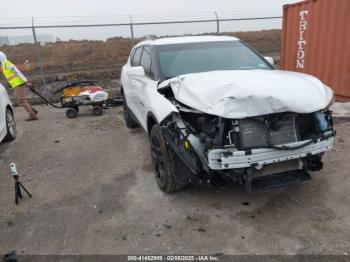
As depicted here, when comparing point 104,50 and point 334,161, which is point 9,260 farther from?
point 104,50

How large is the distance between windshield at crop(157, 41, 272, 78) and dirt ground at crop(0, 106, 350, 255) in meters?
1.54

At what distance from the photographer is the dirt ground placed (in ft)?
10.8

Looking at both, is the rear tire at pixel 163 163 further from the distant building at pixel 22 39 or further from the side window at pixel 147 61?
the distant building at pixel 22 39

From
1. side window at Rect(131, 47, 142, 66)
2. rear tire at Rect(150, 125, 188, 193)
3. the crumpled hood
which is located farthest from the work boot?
the crumpled hood

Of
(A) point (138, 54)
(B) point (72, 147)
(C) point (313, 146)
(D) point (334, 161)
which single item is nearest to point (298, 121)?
(C) point (313, 146)

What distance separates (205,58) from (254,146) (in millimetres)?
1975

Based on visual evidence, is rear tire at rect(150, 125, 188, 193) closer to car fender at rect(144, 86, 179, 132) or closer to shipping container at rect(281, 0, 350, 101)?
car fender at rect(144, 86, 179, 132)

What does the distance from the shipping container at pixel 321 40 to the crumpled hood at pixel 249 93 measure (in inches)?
168

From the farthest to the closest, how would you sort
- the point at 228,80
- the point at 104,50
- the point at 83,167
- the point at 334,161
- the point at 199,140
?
the point at 104,50 → the point at 83,167 → the point at 334,161 → the point at 228,80 → the point at 199,140

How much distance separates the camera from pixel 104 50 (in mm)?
27906

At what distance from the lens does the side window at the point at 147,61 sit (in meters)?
4.98

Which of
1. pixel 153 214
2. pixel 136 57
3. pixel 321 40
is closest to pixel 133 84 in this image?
pixel 136 57

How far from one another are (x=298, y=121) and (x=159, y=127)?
152 centimetres

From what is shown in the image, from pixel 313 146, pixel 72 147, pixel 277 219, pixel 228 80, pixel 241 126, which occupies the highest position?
pixel 228 80
